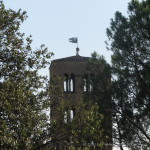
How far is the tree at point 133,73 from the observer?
914 inches

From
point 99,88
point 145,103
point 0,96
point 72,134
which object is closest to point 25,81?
point 0,96

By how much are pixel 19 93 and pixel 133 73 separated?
12100 mm

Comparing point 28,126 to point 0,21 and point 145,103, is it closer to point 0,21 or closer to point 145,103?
point 0,21

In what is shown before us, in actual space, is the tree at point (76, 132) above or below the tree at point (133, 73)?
below

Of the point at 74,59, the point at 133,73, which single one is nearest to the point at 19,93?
the point at 133,73

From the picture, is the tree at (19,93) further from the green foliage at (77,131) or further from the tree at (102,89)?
the tree at (102,89)

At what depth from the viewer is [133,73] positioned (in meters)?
23.9

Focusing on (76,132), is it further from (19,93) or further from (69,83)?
(69,83)

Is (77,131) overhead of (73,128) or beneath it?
beneath

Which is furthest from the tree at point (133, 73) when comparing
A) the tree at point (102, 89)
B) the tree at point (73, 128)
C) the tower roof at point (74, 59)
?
the tower roof at point (74, 59)

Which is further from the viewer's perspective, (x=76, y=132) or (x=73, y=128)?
(x=73, y=128)

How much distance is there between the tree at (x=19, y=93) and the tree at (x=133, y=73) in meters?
9.77

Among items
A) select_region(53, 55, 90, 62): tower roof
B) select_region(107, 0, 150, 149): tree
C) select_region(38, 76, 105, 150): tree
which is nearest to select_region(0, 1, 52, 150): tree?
select_region(38, 76, 105, 150): tree

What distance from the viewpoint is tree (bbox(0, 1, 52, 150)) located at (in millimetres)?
12672
